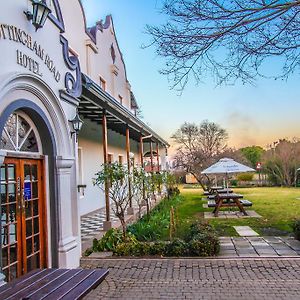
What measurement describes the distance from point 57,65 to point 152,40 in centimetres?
165

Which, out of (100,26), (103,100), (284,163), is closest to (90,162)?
(103,100)

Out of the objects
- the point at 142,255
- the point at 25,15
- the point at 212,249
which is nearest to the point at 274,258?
the point at 212,249

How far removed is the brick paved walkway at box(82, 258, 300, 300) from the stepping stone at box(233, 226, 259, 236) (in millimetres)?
2408

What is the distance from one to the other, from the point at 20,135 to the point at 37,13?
1.76 metres

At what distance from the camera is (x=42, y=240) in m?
5.73

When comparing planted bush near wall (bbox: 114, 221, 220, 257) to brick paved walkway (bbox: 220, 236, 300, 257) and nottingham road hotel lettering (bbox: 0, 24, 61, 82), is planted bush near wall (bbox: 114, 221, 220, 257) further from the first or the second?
nottingham road hotel lettering (bbox: 0, 24, 61, 82)

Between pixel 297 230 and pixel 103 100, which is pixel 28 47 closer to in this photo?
pixel 103 100

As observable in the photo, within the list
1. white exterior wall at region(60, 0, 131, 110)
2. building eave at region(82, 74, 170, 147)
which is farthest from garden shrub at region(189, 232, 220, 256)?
white exterior wall at region(60, 0, 131, 110)

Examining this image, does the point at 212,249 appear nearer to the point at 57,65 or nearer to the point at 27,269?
the point at 27,269

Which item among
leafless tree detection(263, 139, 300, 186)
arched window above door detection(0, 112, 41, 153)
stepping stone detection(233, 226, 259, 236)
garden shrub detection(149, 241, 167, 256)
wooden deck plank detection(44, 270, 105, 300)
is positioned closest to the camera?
wooden deck plank detection(44, 270, 105, 300)

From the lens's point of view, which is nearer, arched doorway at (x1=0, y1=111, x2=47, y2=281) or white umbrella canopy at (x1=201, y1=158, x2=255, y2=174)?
arched doorway at (x1=0, y1=111, x2=47, y2=281)

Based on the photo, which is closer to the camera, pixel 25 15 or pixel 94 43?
pixel 25 15

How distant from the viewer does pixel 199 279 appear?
5418mm

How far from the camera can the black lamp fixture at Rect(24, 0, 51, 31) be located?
5055 mm
